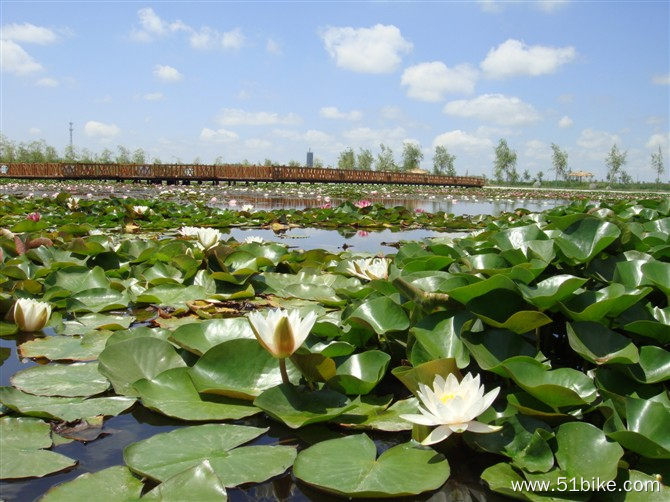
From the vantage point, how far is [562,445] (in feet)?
3.29

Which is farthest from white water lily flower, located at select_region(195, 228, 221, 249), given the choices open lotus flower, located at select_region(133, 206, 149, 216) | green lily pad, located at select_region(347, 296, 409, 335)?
open lotus flower, located at select_region(133, 206, 149, 216)

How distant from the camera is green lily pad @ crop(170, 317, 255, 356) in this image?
56.7 inches

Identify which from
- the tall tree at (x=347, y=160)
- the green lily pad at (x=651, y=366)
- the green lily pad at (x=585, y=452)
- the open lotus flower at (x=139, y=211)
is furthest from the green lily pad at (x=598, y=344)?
the tall tree at (x=347, y=160)

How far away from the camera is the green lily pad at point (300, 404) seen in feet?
3.73

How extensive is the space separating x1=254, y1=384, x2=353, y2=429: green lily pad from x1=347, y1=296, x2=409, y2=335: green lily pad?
273 millimetres

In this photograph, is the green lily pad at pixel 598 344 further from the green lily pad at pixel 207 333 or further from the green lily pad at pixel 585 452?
the green lily pad at pixel 207 333

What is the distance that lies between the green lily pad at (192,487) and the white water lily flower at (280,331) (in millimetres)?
320

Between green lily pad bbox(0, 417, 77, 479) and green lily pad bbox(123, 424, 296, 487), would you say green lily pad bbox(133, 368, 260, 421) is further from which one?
green lily pad bbox(0, 417, 77, 479)

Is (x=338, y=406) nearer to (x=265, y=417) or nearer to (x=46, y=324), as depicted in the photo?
(x=265, y=417)

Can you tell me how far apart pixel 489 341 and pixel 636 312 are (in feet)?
1.39

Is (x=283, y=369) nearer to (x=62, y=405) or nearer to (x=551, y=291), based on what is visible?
(x=62, y=405)

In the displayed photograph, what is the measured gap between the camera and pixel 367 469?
100 centimetres

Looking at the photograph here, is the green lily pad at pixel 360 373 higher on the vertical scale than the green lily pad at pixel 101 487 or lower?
higher

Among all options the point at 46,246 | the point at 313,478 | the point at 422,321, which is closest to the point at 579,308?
the point at 422,321
